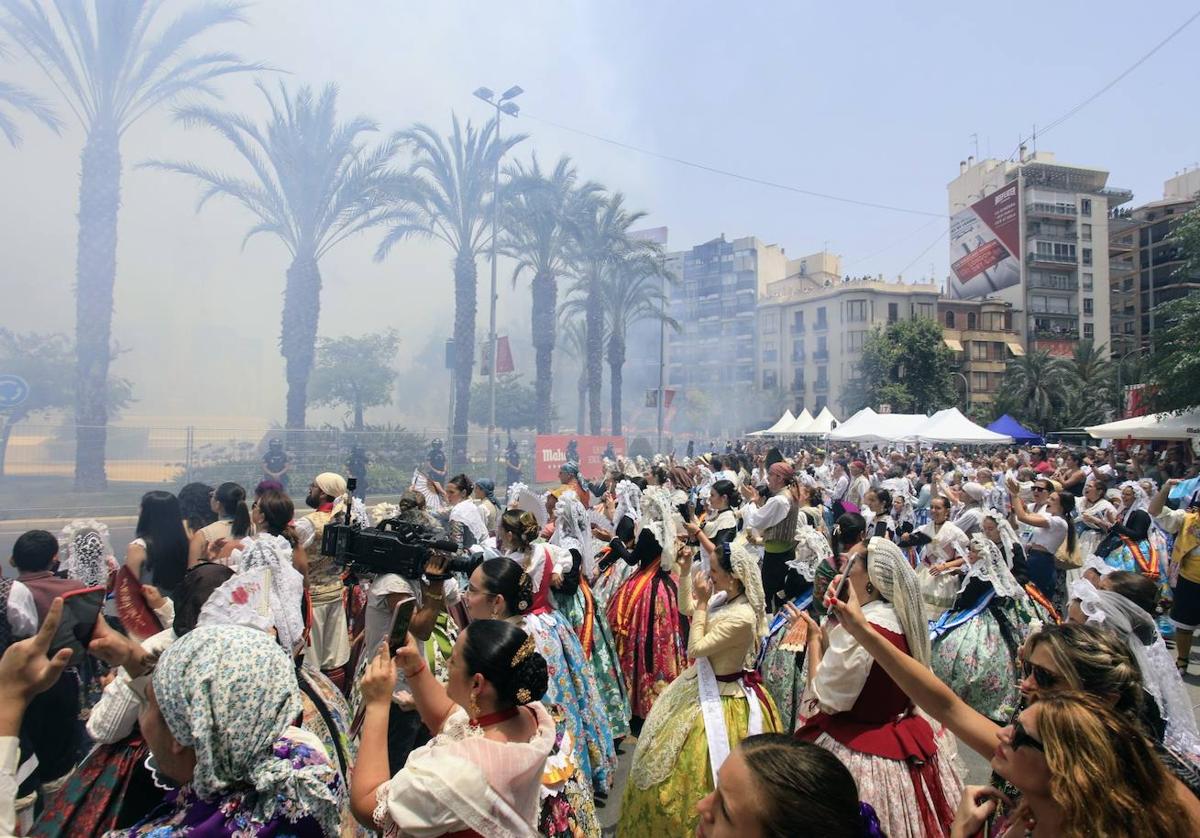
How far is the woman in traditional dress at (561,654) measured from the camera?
15.4 ft

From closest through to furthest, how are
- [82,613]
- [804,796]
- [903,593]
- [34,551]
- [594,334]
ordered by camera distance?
1. [804,796]
2. [82,613]
3. [903,593]
4. [34,551]
5. [594,334]

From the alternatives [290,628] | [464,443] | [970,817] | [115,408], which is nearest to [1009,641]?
[970,817]

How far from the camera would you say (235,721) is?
84.8 inches

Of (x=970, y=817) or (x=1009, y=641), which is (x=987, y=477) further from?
(x=970, y=817)

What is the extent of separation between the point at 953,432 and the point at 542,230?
1622 centimetres

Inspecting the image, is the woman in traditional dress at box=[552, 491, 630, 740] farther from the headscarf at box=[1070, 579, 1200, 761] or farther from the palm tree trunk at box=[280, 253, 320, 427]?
the palm tree trunk at box=[280, 253, 320, 427]

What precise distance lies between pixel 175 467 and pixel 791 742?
16421 mm

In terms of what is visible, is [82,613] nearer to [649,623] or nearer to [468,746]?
[468,746]

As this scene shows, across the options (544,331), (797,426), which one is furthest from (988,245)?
(544,331)

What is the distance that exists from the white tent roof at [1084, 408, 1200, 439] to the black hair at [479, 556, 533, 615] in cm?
1924

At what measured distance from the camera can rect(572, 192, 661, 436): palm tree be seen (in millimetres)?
33281

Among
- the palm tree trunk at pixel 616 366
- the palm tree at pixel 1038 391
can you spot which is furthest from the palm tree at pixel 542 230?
the palm tree at pixel 1038 391

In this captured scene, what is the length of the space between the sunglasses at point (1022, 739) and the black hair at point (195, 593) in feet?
8.84

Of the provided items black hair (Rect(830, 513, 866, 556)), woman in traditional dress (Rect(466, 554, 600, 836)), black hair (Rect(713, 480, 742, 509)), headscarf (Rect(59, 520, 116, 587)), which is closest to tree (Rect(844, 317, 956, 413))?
black hair (Rect(713, 480, 742, 509))
